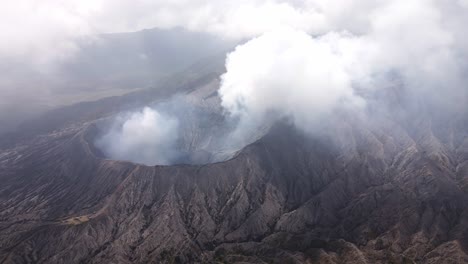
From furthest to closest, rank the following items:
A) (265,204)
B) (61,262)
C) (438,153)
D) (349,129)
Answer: (349,129), (438,153), (265,204), (61,262)

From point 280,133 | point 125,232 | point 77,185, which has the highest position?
point 280,133

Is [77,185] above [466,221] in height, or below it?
above

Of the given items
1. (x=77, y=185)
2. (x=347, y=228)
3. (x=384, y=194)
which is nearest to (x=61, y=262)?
(x=77, y=185)

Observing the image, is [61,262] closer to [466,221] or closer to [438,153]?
[466,221]

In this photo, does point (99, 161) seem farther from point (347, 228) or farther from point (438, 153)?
point (438, 153)

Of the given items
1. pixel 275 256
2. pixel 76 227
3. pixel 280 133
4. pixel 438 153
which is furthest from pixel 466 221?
pixel 76 227

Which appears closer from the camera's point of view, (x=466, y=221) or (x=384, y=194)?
(x=466, y=221)

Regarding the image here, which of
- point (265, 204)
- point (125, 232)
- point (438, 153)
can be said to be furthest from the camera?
point (438, 153)
